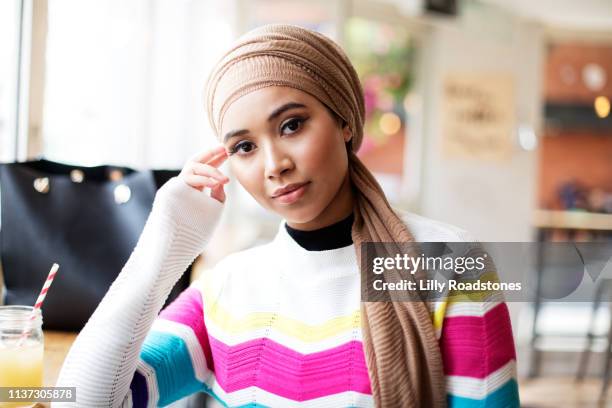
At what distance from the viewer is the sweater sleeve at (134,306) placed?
1.08 m

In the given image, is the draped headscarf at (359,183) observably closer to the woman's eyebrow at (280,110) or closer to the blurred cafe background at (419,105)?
the woman's eyebrow at (280,110)

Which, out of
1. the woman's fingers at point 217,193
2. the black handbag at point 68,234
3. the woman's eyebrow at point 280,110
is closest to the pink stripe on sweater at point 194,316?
the woman's fingers at point 217,193

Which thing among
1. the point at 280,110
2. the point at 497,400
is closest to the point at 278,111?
the point at 280,110

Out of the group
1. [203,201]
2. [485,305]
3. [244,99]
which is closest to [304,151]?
[244,99]

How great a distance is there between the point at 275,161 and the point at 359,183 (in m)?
0.20

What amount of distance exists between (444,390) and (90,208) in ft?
3.14

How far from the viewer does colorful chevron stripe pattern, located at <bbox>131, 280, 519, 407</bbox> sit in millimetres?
1024

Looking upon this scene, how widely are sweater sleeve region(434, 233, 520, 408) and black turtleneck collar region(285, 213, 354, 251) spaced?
22cm

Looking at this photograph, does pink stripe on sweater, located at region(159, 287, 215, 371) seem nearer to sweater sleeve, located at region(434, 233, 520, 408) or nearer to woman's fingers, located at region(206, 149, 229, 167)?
woman's fingers, located at region(206, 149, 229, 167)

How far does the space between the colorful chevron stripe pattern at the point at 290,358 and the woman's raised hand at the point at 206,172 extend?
0.72 ft

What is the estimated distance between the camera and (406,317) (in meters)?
1.07

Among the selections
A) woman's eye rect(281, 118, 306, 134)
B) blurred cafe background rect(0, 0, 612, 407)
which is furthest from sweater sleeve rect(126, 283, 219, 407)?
woman's eye rect(281, 118, 306, 134)

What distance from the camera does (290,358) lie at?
1.14 meters

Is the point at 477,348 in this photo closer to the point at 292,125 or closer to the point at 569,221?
the point at 292,125
